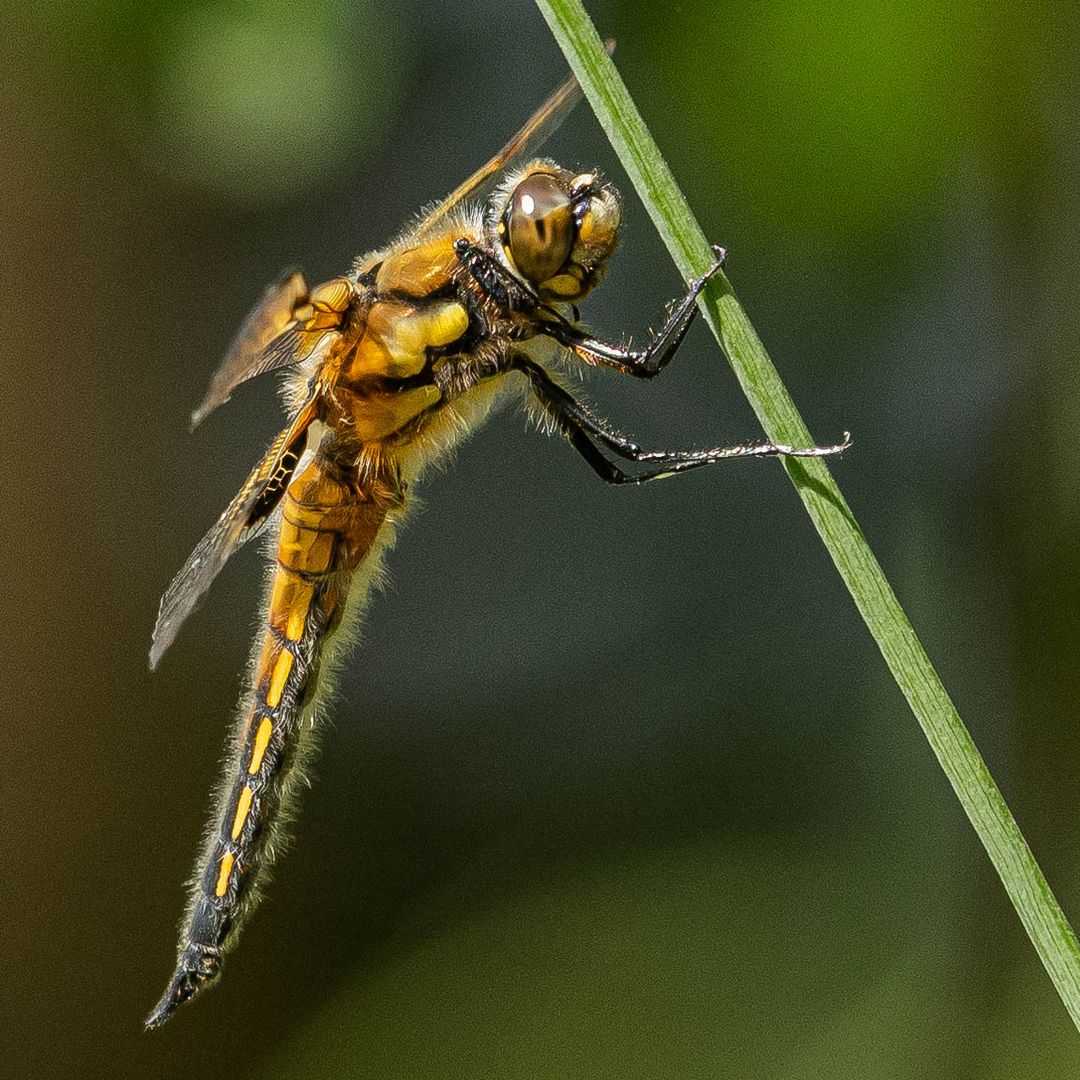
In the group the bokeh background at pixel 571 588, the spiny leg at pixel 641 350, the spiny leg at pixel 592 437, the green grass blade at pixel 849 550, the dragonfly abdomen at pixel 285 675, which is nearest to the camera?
the green grass blade at pixel 849 550

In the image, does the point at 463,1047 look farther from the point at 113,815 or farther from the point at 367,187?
the point at 367,187

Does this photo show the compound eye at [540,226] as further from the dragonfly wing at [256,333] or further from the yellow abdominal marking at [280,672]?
the yellow abdominal marking at [280,672]

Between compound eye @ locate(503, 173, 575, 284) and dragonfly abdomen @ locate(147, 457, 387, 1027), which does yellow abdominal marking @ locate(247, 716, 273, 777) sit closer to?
dragonfly abdomen @ locate(147, 457, 387, 1027)

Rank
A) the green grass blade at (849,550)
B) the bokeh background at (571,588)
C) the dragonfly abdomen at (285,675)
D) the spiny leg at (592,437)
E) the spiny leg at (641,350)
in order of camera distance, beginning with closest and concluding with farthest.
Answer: the green grass blade at (849,550)
the spiny leg at (641,350)
the spiny leg at (592,437)
the dragonfly abdomen at (285,675)
the bokeh background at (571,588)

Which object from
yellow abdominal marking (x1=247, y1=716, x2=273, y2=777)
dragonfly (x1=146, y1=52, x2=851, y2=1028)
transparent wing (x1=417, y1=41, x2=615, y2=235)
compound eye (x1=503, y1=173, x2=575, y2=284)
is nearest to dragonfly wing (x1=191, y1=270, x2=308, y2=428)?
dragonfly (x1=146, y1=52, x2=851, y2=1028)

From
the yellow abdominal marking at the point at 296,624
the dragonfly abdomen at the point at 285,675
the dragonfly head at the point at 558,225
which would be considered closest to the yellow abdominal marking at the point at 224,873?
the dragonfly abdomen at the point at 285,675

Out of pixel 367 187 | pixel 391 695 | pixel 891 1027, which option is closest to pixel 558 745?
pixel 391 695

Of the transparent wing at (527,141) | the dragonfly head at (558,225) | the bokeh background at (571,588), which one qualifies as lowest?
the bokeh background at (571,588)
